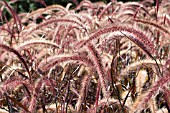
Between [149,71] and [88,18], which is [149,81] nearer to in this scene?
[149,71]

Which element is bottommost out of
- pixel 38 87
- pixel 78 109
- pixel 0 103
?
pixel 0 103

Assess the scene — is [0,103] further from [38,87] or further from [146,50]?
[146,50]

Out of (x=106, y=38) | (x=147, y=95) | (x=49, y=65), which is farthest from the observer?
(x=49, y=65)

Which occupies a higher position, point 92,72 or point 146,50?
point 146,50

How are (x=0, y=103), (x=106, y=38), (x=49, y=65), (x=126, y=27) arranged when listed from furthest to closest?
(x=0, y=103)
(x=49, y=65)
(x=106, y=38)
(x=126, y=27)

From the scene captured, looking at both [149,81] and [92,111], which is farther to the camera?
[149,81]

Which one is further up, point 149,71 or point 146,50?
point 146,50

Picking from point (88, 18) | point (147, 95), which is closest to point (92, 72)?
point (147, 95)

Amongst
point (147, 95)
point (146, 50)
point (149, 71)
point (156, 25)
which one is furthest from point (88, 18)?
point (147, 95)

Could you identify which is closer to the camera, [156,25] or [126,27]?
[126,27]

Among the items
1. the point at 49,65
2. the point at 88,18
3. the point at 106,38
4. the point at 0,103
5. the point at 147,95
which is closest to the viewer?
the point at 147,95
